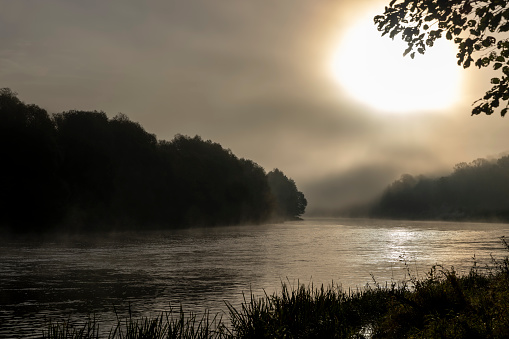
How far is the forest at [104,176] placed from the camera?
7738 cm

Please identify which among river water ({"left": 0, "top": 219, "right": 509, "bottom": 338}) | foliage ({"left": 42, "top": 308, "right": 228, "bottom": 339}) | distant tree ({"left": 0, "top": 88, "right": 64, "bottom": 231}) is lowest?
river water ({"left": 0, "top": 219, "right": 509, "bottom": 338})

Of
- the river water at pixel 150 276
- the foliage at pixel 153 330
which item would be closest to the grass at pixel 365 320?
the foliage at pixel 153 330

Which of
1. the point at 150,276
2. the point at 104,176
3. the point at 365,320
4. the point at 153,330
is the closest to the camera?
the point at 153,330

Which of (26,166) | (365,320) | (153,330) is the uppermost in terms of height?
(26,166)

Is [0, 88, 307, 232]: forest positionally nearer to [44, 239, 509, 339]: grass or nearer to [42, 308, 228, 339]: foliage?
[42, 308, 228, 339]: foliage

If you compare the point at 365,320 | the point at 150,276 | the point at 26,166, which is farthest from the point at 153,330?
the point at 26,166

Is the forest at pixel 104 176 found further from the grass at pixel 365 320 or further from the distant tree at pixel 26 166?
the grass at pixel 365 320

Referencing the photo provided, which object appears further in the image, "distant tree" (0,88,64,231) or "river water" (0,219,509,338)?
"distant tree" (0,88,64,231)

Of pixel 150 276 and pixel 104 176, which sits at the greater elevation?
pixel 104 176

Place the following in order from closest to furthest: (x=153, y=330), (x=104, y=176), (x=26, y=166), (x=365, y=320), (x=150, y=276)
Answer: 1. (x=153, y=330)
2. (x=365, y=320)
3. (x=150, y=276)
4. (x=26, y=166)
5. (x=104, y=176)

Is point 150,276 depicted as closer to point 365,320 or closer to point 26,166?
point 365,320

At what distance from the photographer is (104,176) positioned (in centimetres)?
9681

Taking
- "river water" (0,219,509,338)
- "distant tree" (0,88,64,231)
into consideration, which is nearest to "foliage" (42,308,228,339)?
"river water" (0,219,509,338)

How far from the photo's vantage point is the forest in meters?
77.4
